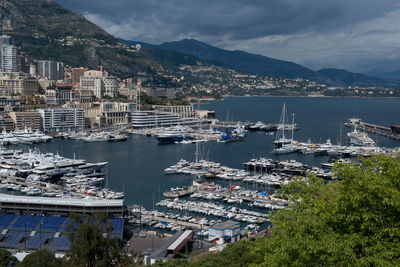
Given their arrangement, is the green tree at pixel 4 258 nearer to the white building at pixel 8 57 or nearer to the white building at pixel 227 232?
the white building at pixel 227 232


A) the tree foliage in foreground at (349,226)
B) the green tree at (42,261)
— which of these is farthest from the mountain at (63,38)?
the tree foliage in foreground at (349,226)

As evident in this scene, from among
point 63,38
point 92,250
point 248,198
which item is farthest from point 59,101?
point 92,250

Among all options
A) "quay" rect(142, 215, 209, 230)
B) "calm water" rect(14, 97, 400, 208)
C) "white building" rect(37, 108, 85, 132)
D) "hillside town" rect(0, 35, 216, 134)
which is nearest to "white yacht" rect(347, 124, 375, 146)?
"calm water" rect(14, 97, 400, 208)

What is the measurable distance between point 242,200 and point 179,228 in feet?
15.9

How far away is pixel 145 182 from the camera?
79.2 feet

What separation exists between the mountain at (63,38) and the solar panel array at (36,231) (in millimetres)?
76251

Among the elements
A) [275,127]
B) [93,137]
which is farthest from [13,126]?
[275,127]

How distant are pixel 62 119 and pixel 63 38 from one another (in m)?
56.5

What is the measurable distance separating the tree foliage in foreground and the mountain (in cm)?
8686

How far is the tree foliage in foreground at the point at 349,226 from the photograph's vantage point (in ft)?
15.2

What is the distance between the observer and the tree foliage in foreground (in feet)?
15.2

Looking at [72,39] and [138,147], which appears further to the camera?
[72,39]

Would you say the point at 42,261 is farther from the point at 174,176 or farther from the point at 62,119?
the point at 62,119

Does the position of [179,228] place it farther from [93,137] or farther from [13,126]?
[13,126]
